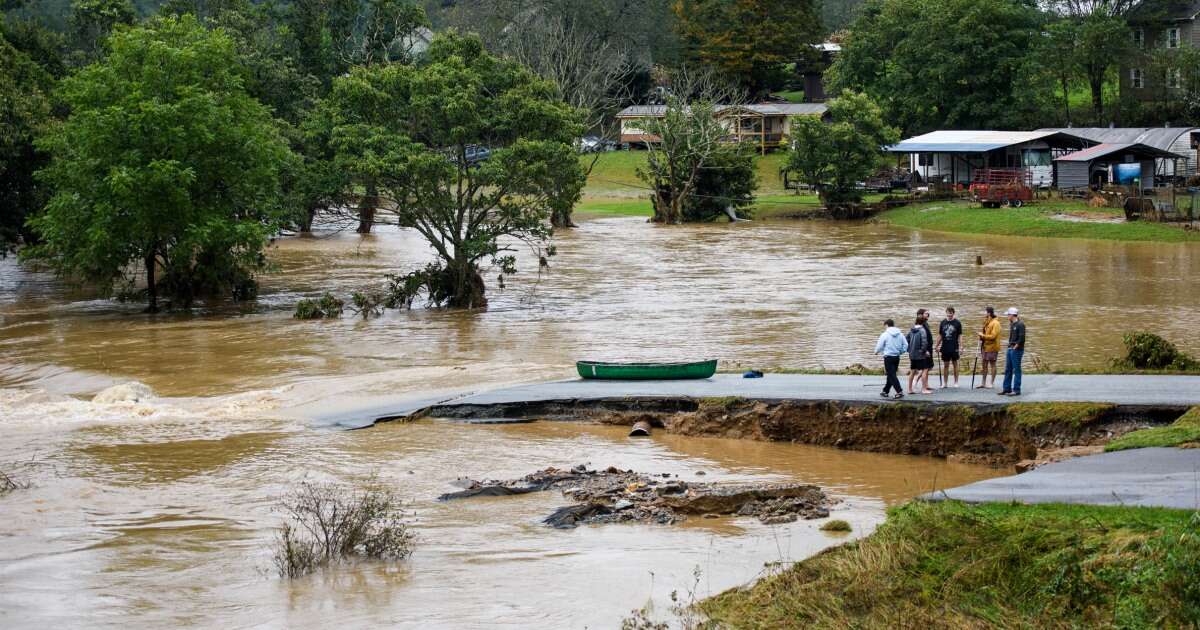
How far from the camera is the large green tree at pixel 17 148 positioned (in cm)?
4778

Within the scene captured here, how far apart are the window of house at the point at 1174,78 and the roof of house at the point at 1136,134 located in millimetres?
5410

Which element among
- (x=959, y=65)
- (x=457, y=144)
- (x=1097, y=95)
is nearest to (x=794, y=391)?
(x=457, y=144)

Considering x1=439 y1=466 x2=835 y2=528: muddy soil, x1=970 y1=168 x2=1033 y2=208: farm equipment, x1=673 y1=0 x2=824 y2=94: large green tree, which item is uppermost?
Answer: x1=673 y1=0 x2=824 y2=94: large green tree

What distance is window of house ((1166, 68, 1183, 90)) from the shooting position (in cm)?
7881

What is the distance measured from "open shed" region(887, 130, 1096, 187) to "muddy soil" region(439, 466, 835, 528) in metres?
58.5

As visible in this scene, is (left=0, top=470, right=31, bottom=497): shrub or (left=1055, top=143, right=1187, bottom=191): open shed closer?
(left=0, top=470, right=31, bottom=497): shrub

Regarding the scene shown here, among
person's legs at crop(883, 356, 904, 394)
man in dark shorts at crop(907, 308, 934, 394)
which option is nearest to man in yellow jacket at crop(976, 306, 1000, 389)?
man in dark shorts at crop(907, 308, 934, 394)

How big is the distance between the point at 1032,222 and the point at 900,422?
4494cm

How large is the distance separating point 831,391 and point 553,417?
5291 mm

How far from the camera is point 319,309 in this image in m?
43.3

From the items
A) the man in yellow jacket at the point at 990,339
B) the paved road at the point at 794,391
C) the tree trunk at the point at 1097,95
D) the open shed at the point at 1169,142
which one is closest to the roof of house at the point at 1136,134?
the open shed at the point at 1169,142

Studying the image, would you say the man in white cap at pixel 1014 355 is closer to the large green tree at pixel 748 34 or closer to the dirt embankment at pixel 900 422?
the dirt embankment at pixel 900 422

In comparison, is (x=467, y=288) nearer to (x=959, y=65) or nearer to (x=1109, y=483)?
(x=1109, y=483)

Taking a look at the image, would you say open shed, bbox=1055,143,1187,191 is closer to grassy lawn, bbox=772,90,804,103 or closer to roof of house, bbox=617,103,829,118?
roof of house, bbox=617,103,829,118
